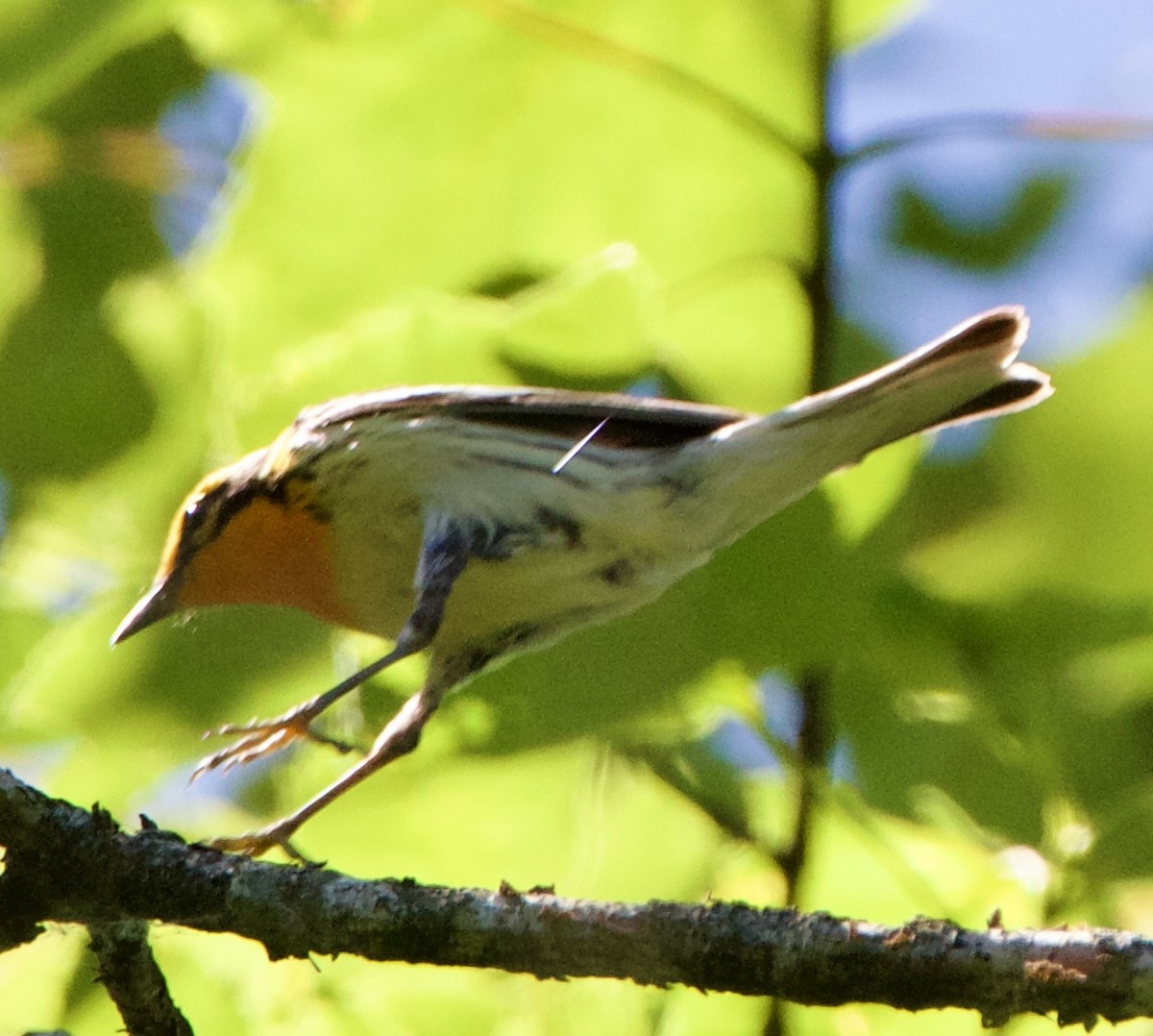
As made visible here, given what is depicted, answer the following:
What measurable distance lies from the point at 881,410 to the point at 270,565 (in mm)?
702

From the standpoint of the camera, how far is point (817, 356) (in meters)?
1.35

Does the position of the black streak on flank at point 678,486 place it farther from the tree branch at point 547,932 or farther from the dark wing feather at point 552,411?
the tree branch at point 547,932

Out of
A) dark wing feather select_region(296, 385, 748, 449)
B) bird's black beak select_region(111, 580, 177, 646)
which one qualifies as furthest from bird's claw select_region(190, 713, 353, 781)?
dark wing feather select_region(296, 385, 748, 449)

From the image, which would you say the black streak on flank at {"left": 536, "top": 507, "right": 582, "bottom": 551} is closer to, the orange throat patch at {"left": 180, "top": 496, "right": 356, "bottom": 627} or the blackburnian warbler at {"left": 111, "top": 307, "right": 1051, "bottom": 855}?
the blackburnian warbler at {"left": 111, "top": 307, "right": 1051, "bottom": 855}

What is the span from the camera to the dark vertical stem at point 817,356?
4.15 ft

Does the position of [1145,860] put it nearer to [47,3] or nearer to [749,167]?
[749,167]

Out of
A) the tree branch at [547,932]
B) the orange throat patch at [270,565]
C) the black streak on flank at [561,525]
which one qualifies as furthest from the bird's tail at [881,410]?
the tree branch at [547,932]

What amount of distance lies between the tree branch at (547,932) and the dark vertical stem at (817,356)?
7.3 inches

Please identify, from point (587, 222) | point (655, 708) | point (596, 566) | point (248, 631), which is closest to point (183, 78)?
point (587, 222)

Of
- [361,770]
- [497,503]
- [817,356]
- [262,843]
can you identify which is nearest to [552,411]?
[497,503]

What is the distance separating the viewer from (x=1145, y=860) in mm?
1224

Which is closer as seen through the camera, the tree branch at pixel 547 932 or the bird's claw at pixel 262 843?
the tree branch at pixel 547 932

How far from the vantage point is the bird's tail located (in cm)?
144

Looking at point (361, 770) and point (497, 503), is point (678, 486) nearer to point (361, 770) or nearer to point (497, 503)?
point (497, 503)
